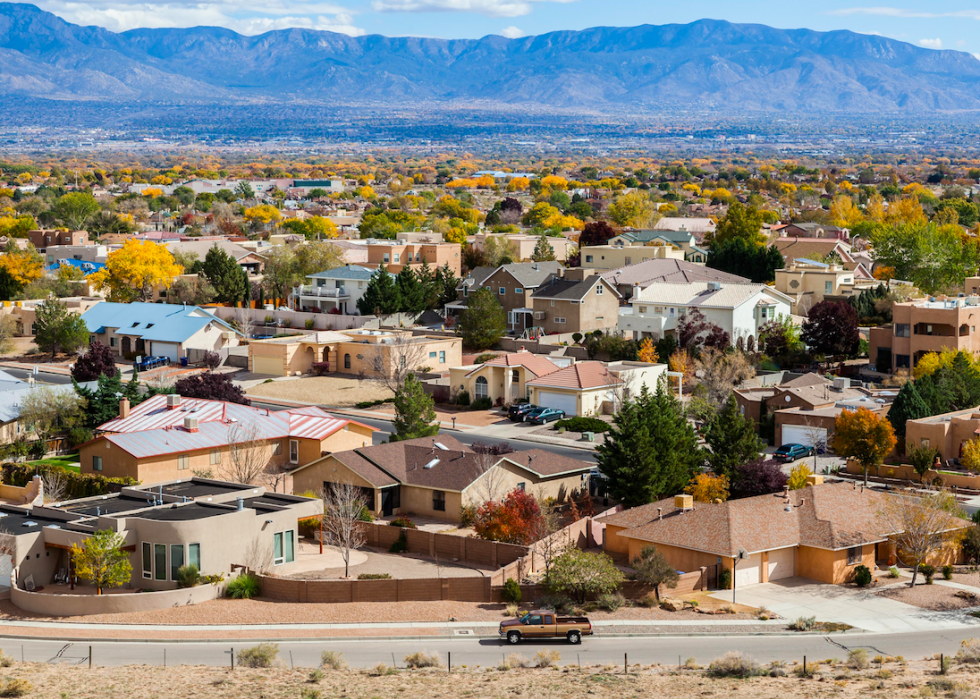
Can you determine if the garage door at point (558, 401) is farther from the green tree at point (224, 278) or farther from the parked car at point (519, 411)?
the green tree at point (224, 278)

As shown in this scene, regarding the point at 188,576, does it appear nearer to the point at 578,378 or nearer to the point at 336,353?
the point at 578,378

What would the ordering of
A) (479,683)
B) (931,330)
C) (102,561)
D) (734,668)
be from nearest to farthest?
(479,683), (734,668), (102,561), (931,330)

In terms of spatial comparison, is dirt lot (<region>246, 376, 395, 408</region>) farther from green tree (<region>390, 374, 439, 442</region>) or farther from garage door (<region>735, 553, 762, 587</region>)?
garage door (<region>735, 553, 762, 587</region>)

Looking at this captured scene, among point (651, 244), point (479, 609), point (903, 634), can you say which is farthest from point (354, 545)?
point (651, 244)

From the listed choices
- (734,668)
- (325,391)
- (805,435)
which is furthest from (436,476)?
(325,391)

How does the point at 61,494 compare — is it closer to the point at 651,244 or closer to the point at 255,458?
the point at 255,458

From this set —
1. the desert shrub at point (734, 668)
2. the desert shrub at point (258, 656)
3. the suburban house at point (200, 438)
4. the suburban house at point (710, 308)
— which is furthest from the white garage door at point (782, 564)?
the suburban house at point (710, 308)

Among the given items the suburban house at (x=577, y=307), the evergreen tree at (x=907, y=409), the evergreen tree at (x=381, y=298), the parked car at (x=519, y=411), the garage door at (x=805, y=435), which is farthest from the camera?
the evergreen tree at (x=381, y=298)
